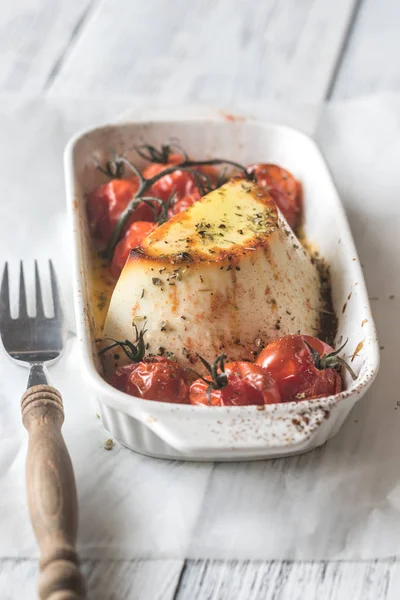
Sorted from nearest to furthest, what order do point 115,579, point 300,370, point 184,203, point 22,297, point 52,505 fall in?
1. point 52,505
2. point 115,579
3. point 300,370
4. point 22,297
5. point 184,203

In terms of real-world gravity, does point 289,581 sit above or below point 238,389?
below

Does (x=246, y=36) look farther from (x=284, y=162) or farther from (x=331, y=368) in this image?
(x=331, y=368)

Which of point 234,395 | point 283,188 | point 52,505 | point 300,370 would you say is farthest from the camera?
point 283,188

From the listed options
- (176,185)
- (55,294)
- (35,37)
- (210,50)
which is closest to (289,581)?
(55,294)

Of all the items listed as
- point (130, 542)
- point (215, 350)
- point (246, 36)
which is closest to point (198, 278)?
point (215, 350)

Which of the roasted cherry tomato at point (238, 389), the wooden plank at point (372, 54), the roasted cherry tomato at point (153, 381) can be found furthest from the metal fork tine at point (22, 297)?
the wooden plank at point (372, 54)

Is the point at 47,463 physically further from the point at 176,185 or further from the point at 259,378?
the point at 176,185

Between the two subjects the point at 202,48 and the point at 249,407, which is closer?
the point at 249,407

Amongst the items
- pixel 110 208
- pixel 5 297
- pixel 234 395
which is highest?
pixel 234 395
